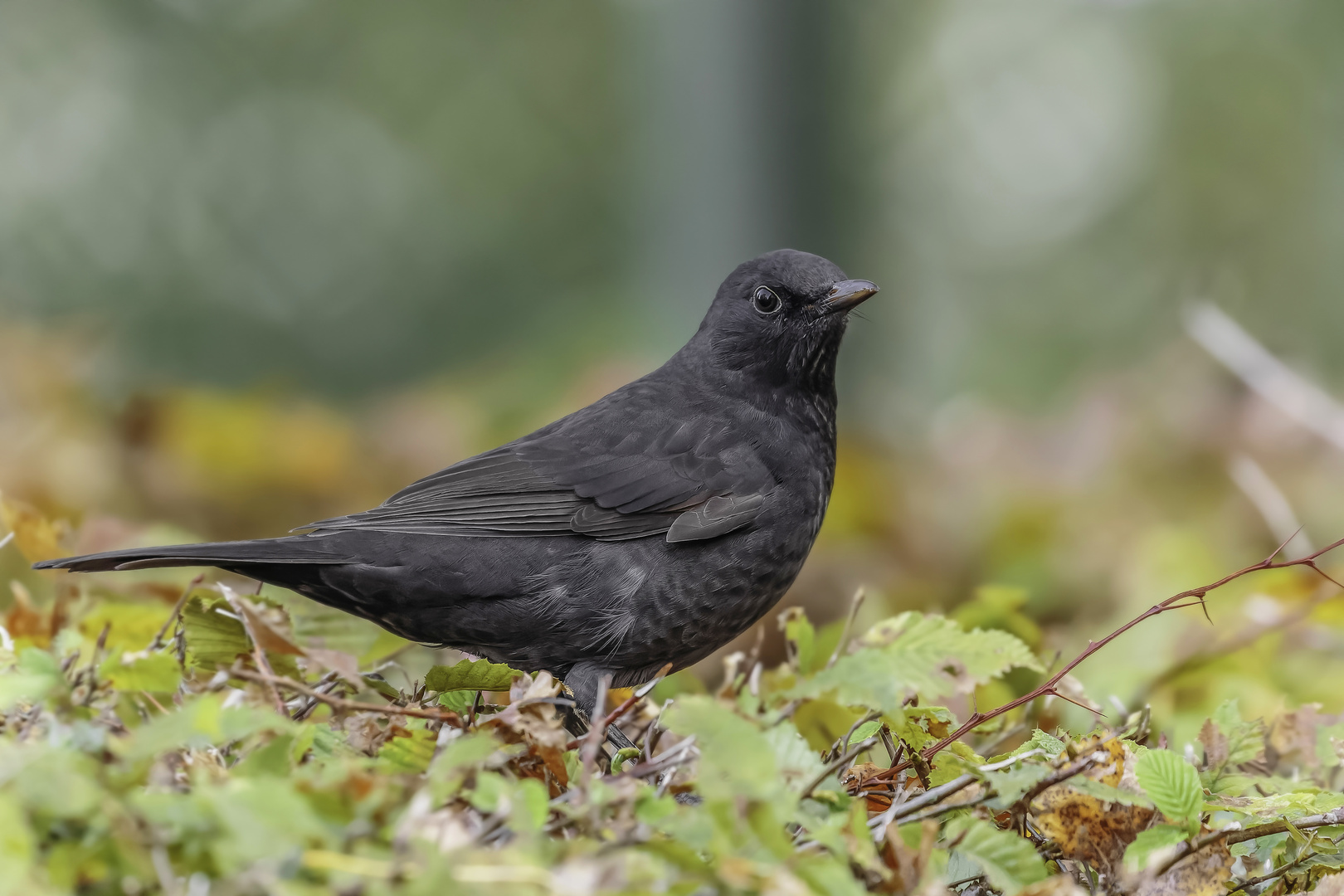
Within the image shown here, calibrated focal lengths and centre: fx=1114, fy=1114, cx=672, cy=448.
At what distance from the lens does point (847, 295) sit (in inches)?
117

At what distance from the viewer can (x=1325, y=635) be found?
10.1ft

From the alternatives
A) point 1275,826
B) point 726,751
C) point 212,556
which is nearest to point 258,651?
point 212,556

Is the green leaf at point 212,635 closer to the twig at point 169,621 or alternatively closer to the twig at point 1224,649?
the twig at point 169,621

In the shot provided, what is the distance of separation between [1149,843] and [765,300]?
78.0 inches

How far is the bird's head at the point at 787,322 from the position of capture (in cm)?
307

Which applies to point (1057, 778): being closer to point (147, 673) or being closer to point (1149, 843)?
point (1149, 843)

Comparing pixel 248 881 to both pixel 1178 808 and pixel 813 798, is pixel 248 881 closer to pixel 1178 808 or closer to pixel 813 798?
pixel 813 798

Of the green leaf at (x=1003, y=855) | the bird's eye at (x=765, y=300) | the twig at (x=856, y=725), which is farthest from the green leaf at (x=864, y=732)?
the bird's eye at (x=765, y=300)

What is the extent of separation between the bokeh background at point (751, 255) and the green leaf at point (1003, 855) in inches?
51.3

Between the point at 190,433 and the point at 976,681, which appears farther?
the point at 190,433

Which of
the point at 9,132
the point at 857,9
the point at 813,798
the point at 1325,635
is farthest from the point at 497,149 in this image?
the point at 813,798

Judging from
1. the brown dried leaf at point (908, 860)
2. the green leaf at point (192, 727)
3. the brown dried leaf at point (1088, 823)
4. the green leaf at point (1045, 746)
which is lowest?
the brown dried leaf at point (1088, 823)

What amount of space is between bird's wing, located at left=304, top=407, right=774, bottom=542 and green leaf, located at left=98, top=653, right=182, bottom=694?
2.50 ft

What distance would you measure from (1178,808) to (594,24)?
15.5 meters
